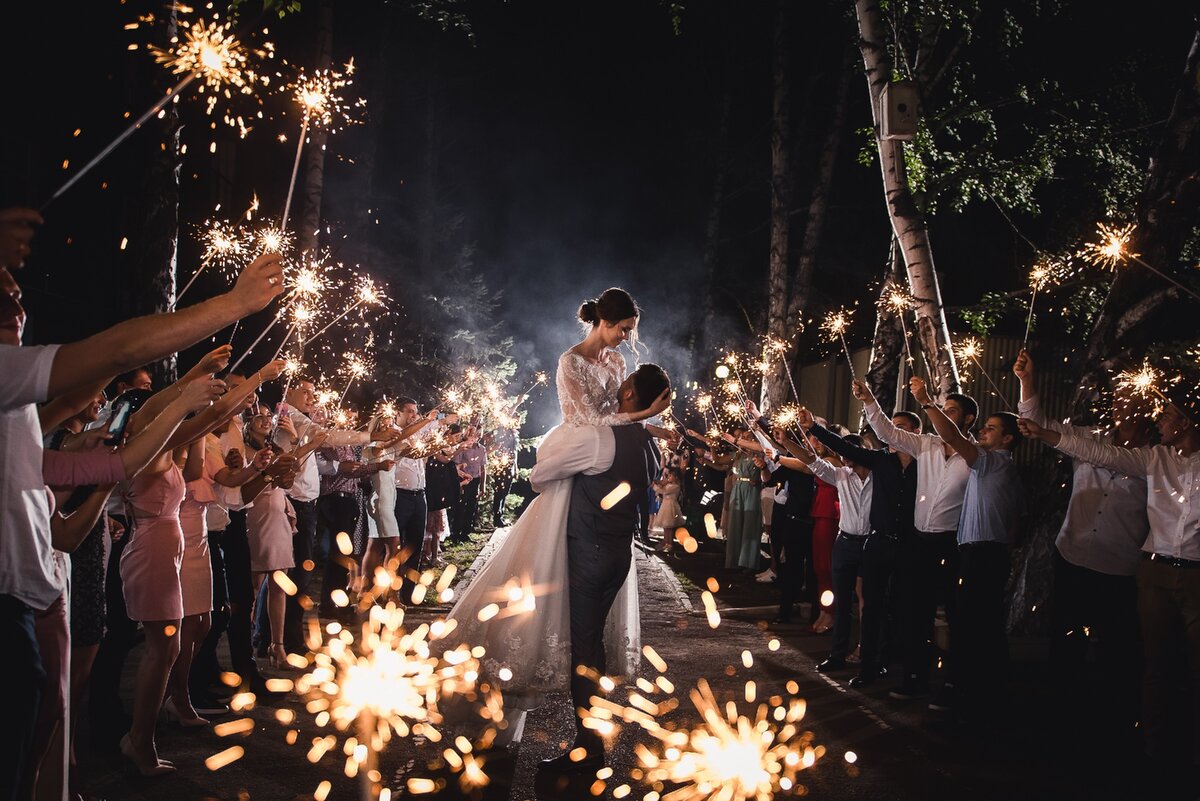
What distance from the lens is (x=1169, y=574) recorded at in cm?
598

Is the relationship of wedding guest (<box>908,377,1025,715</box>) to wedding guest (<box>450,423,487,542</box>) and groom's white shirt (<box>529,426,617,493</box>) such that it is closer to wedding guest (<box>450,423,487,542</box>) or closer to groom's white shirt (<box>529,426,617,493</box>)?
groom's white shirt (<box>529,426,617,493</box>)

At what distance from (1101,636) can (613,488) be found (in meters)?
4.37

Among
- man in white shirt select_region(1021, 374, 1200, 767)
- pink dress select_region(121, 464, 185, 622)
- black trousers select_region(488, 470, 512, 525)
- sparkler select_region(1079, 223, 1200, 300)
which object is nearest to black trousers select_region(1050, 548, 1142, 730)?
man in white shirt select_region(1021, 374, 1200, 767)

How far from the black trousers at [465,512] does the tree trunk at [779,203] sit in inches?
278

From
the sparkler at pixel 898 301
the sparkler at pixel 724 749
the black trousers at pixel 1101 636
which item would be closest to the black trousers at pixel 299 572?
the sparkler at pixel 724 749

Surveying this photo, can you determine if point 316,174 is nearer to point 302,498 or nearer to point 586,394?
point 302,498

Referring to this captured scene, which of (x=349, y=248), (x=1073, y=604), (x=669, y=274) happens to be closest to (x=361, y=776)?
(x=1073, y=604)

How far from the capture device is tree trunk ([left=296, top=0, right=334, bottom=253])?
15438mm

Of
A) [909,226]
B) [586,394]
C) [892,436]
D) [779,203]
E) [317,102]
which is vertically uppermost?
[779,203]

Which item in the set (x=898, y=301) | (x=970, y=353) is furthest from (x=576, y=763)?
(x=898, y=301)

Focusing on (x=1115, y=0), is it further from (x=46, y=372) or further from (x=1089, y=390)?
(x=46, y=372)

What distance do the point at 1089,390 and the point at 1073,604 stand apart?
136 inches

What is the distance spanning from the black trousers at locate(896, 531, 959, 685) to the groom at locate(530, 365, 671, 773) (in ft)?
11.1

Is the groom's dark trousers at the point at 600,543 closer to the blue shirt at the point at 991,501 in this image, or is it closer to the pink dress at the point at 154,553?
the pink dress at the point at 154,553
